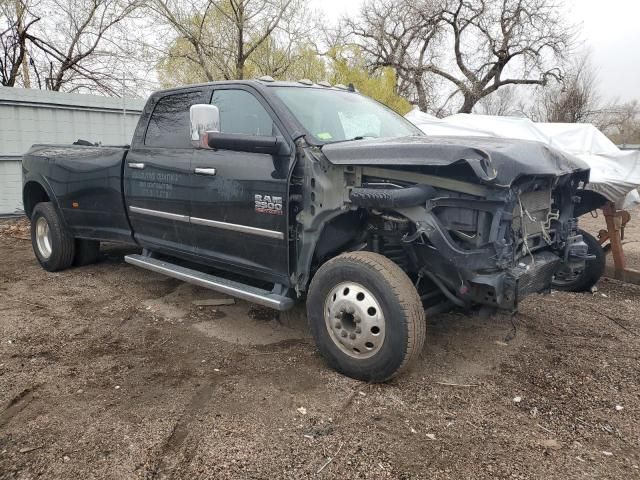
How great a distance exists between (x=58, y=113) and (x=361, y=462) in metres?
10.0

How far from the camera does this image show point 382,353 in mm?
3158

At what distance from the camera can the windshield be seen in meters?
3.87

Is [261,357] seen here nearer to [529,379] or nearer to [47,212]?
[529,379]

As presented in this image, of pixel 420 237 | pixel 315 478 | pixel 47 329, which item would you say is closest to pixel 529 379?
pixel 420 237

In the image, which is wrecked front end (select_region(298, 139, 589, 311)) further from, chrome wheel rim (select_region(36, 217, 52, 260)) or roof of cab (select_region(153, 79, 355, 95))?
chrome wheel rim (select_region(36, 217, 52, 260))

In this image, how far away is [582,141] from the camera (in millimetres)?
7152

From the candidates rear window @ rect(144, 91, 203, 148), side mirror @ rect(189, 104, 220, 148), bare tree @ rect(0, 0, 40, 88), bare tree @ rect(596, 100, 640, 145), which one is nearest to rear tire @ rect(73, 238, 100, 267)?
rear window @ rect(144, 91, 203, 148)

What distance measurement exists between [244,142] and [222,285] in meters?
1.15

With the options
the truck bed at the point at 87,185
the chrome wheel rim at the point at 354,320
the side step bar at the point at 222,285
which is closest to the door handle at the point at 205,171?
the side step bar at the point at 222,285

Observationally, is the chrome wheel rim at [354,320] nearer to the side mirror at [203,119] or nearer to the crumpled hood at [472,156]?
the crumpled hood at [472,156]

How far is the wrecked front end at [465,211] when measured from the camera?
3.00m

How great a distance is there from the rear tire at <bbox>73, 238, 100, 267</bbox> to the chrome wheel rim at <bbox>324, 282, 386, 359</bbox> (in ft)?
12.6

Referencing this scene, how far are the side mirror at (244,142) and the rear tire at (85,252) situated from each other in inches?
129

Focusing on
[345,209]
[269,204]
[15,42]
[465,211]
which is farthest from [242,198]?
[15,42]
